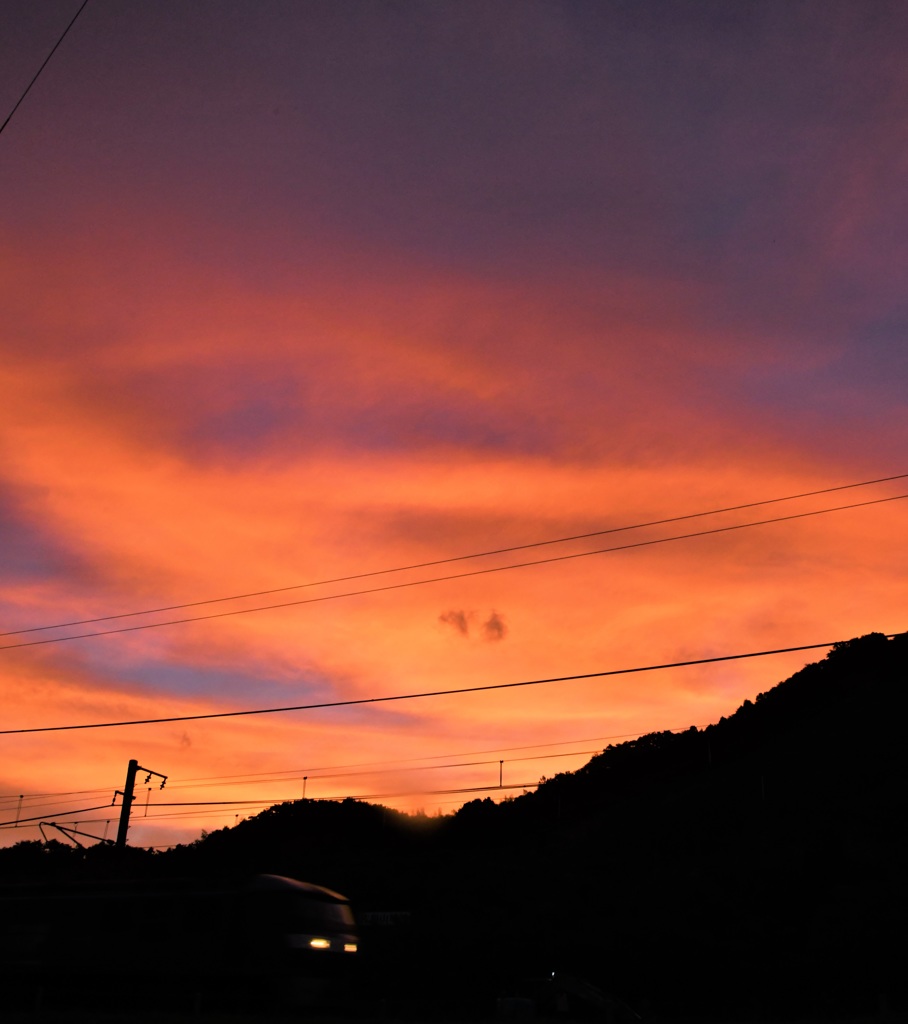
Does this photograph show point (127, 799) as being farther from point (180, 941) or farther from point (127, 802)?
point (180, 941)

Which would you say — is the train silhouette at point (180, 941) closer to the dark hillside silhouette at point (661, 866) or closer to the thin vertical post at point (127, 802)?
the dark hillside silhouette at point (661, 866)

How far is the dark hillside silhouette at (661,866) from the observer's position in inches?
1784

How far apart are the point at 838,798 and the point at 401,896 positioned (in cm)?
3123

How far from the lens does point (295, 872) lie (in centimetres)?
8569

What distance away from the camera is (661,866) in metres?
68.4

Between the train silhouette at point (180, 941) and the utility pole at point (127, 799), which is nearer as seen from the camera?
the train silhouette at point (180, 941)

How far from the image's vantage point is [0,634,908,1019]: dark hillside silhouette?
45.3 meters

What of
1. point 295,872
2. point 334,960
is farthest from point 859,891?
point 295,872

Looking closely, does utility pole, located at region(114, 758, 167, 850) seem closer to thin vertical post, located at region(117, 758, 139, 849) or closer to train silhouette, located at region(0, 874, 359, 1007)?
thin vertical post, located at region(117, 758, 139, 849)

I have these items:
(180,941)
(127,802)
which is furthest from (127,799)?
(180,941)

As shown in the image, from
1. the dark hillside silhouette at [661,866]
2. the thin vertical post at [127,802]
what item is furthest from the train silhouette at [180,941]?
the thin vertical post at [127,802]

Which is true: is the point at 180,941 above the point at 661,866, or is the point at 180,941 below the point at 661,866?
below

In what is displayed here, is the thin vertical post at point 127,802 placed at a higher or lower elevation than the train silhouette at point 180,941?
higher

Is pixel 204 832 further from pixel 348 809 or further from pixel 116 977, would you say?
pixel 116 977
